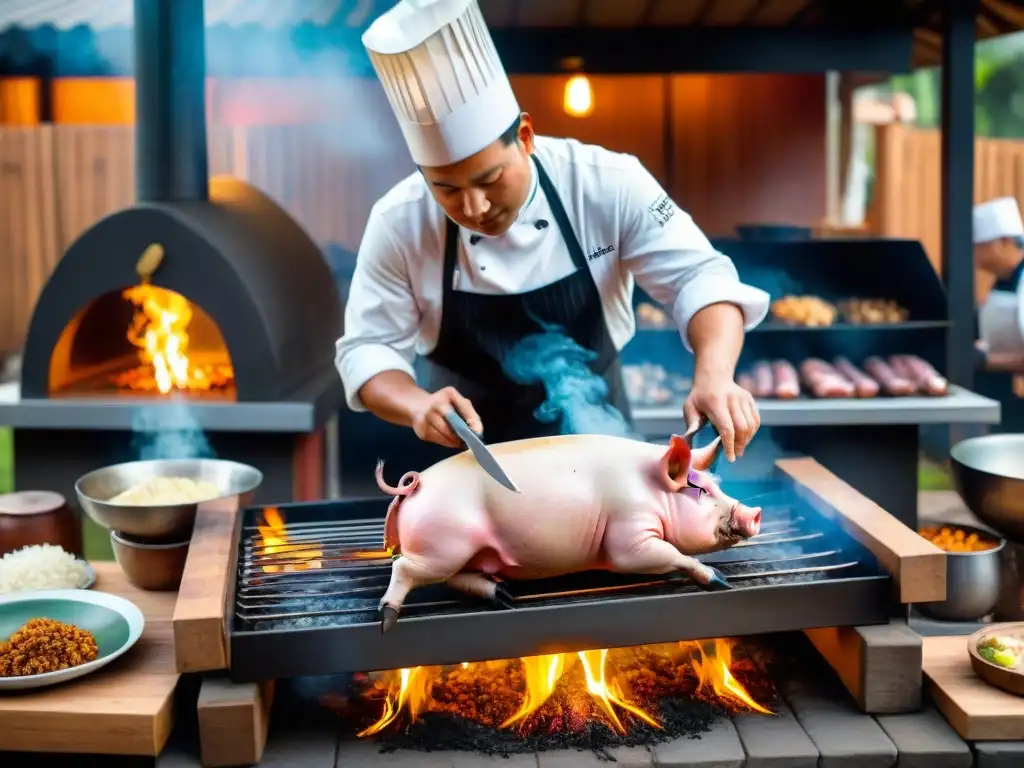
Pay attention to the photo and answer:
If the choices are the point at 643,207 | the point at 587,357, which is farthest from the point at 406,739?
the point at 643,207

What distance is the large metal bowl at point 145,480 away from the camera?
10.4 feet

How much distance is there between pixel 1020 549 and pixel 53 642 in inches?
123

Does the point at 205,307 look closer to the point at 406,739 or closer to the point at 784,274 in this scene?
the point at 406,739

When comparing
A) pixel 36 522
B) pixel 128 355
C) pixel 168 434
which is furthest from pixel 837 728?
pixel 128 355

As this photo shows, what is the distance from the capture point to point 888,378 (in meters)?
5.72

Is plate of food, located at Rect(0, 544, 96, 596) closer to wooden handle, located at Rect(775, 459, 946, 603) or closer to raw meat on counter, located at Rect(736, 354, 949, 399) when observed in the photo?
wooden handle, located at Rect(775, 459, 946, 603)

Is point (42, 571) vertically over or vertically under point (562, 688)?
over

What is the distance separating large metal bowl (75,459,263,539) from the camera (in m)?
3.16

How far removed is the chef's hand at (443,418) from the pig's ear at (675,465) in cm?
47

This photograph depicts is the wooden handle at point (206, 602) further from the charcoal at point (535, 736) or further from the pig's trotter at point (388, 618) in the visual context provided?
the charcoal at point (535, 736)

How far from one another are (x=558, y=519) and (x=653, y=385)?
10.7 feet

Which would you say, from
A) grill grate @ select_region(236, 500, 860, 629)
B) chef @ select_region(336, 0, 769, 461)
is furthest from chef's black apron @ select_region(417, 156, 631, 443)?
grill grate @ select_region(236, 500, 860, 629)

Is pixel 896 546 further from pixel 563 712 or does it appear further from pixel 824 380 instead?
pixel 824 380

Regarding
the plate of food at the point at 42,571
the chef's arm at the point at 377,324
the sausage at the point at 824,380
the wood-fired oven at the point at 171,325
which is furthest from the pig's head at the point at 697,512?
the sausage at the point at 824,380
